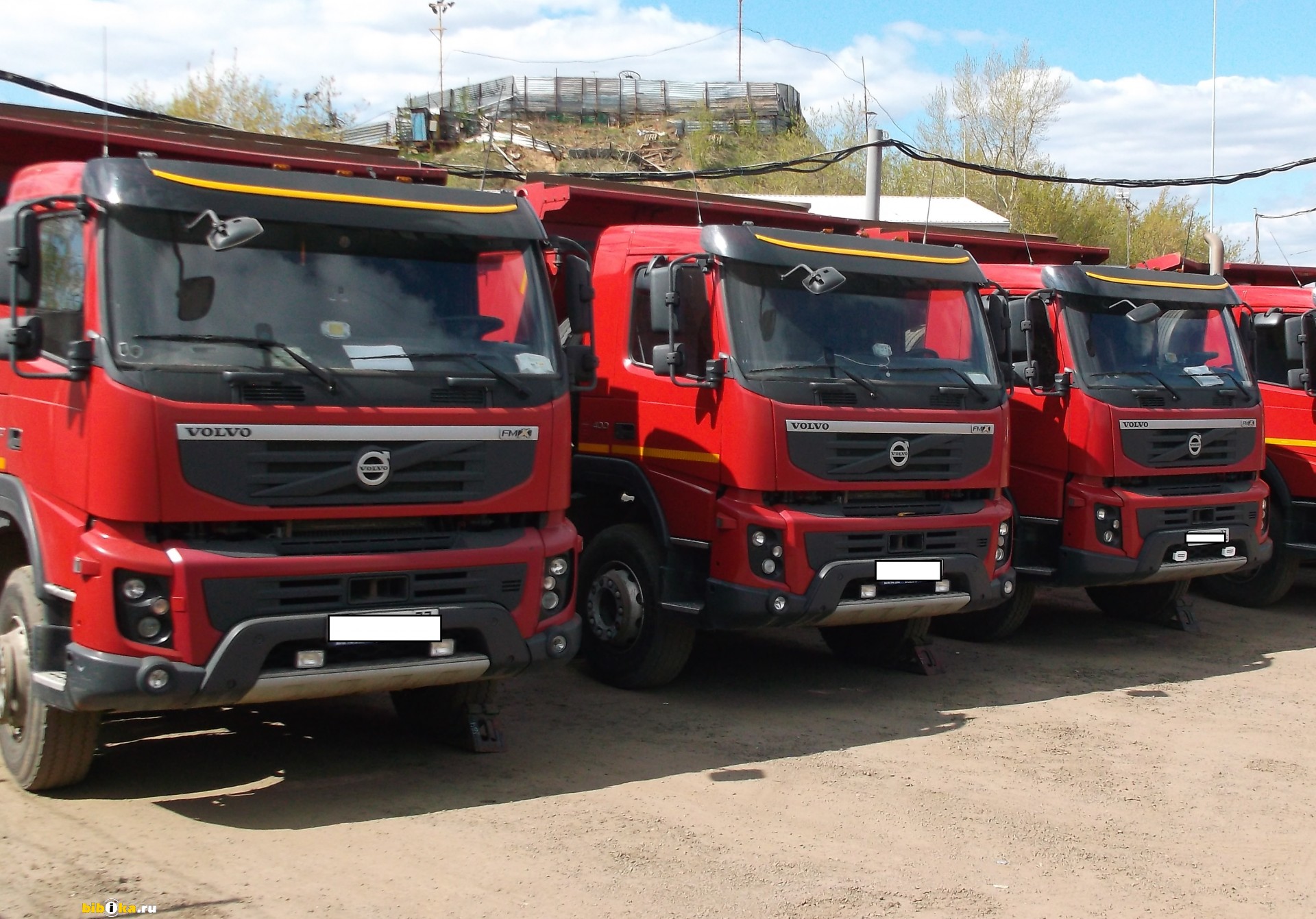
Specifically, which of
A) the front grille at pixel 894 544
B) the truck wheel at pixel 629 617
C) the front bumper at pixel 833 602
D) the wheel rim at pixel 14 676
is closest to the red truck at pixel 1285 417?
the front grille at pixel 894 544

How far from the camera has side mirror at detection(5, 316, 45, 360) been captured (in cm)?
531

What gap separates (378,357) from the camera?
18.6 feet

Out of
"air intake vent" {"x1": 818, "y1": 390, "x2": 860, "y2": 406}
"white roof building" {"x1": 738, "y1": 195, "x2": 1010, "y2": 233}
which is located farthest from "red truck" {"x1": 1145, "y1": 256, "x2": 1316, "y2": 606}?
"white roof building" {"x1": 738, "y1": 195, "x2": 1010, "y2": 233}

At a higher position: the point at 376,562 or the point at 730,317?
the point at 730,317

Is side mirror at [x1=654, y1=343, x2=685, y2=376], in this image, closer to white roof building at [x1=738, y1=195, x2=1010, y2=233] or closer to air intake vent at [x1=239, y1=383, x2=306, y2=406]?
air intake vent at [x1=239, y1=383, x2=306, y2=406]

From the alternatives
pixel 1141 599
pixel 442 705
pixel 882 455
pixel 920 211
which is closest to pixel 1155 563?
pixel 1141 599

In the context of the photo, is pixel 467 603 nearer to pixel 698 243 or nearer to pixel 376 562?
pixel 376 562

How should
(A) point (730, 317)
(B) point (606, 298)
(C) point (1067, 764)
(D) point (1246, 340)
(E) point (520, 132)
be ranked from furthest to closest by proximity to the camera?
(E) point (520, 132) < (D) point (1246, 340) < (B) point (606, 298) < (A) point (730, 317) < (C) point (1067, 764)

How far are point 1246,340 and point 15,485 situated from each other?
26.8 feet

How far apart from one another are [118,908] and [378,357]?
91.5 inches

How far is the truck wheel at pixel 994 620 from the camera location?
31.9 ft

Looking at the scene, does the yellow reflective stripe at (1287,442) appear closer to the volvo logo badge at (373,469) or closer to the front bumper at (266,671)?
the front bumper at (266,671)

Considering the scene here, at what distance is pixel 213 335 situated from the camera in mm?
5293

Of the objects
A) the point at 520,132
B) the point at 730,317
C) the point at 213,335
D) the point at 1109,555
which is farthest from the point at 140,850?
the point at 520,132
